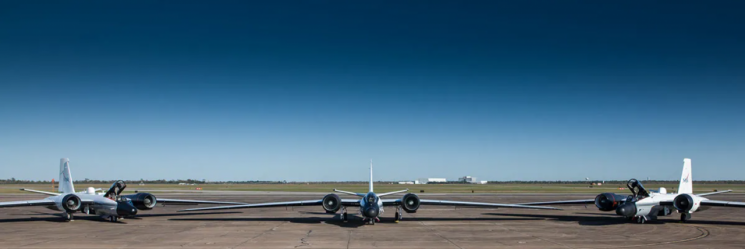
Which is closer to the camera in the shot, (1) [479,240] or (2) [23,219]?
(1) [479,240]

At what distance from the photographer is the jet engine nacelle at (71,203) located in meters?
26.7

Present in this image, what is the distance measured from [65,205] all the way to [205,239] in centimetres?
1310

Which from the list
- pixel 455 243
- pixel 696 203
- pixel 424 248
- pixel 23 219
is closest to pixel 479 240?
pixel 455 243

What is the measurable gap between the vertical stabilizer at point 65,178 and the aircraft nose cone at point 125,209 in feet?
16.6

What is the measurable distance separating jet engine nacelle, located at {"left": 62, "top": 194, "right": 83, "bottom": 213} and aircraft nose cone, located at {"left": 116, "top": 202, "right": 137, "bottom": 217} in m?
2.39

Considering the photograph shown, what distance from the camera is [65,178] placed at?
2973 centimetres

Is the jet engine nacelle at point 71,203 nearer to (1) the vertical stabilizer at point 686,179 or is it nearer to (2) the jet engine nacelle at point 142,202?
(2) the jet engine nacelle at point 142,202

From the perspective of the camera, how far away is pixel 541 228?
23.8 m

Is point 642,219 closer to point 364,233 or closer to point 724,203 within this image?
point 724,203

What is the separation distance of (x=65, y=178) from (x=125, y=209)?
6.47m

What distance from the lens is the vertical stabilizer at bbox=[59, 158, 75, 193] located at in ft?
97.2

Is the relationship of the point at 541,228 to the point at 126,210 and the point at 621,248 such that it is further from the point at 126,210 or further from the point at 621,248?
the point at 126,210

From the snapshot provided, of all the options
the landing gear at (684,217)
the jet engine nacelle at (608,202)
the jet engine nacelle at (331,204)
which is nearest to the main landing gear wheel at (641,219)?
the jet engine nacelle at (608,202)

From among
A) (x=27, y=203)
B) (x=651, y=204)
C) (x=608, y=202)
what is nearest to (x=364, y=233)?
(x=608, y=202)
